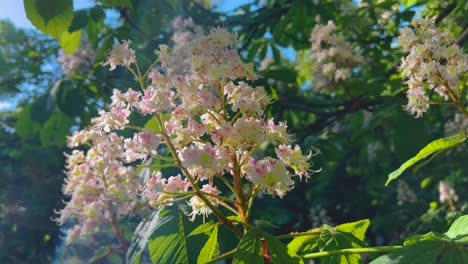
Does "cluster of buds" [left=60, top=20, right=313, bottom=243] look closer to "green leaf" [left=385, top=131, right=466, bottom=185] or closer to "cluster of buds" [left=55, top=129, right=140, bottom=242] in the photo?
"green leaf" [left=385, top=131, right=466, bottom=185]

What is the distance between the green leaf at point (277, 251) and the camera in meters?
0.89

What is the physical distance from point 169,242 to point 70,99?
61.9 inches

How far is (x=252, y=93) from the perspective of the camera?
1071mm

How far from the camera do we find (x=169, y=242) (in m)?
1.09

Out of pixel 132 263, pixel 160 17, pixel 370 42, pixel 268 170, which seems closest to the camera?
pixel 268 170

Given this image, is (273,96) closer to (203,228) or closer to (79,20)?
(79,20)

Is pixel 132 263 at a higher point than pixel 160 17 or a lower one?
lower

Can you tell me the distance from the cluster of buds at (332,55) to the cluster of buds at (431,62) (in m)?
1.26

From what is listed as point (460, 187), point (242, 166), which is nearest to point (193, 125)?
point (242, 166)

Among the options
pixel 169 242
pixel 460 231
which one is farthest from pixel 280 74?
pixel 460 231

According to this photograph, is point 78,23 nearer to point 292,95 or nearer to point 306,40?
point 292,95

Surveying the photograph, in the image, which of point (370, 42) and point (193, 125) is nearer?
point (193, 125)

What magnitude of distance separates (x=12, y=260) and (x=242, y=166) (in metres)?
4.49

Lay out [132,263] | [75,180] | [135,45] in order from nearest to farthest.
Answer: [132,263], [75,180], [135,45]
